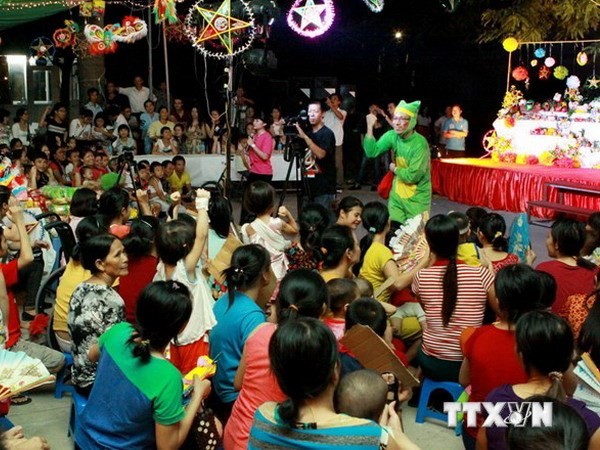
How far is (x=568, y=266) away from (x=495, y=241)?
501 millimetres

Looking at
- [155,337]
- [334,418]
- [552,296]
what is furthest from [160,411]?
[552,296]

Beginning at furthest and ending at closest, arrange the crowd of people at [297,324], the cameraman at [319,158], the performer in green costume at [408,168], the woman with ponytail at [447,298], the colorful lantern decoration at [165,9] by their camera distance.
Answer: the colorful lantern decoration at [165,9], the cameraman at [319,158], the performer in green costume at [408,168], the woman with ponytail at [447,298], the crowd of people at [297,324]

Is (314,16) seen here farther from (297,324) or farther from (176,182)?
(297,324)

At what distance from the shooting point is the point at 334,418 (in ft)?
6.76

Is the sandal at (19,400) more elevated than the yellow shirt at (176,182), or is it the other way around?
the yellow shirt at (176,182)

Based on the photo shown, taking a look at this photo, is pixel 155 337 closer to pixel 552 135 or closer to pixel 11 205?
pixel 11 205

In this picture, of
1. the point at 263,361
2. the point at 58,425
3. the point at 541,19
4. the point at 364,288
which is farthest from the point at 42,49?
the point at 263,361

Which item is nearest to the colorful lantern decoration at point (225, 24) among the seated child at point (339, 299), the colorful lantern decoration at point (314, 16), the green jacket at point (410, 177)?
the colorful lantern decoration at point (314, 16)

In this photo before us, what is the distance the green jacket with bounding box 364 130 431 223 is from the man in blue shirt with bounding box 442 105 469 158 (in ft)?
22.3

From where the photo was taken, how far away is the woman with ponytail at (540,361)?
2.40m

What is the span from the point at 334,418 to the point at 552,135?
31.9 feet

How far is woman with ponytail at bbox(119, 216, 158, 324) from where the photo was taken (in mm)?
3994

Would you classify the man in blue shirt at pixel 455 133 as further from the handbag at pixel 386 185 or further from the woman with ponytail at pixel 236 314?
the woman with ponytail at pixel 236 314

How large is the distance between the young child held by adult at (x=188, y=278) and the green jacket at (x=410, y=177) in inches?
99.0
